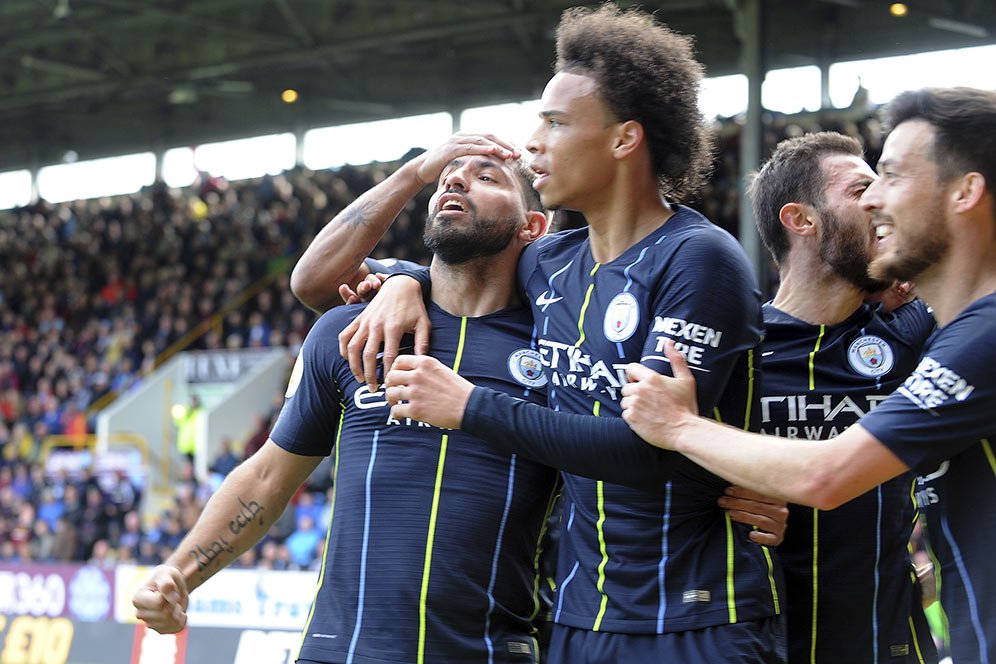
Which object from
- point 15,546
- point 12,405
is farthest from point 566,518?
point 12,405

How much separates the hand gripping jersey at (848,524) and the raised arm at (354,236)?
1.10 m

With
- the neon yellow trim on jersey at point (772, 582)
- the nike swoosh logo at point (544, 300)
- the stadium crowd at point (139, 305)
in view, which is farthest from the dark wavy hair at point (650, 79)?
the stadium crowd at point (139, 305)

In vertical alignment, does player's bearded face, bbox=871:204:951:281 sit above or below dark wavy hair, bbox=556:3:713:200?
below

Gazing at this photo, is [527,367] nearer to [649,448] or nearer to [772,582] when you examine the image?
[649,448]

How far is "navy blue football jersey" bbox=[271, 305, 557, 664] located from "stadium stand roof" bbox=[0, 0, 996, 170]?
15152mm

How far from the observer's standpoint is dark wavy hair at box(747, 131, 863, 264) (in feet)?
11.8

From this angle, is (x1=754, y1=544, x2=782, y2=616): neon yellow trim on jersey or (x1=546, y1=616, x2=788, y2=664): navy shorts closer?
(x1=546, y1=616, x2=788, y2=664): navy shorts

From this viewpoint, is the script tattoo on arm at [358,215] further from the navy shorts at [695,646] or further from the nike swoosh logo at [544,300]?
the navy shorts at [695,646]

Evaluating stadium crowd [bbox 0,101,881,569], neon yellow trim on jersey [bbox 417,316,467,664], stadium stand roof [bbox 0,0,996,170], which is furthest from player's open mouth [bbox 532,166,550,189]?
stadium stand roof [bbox 0,0,996,170]

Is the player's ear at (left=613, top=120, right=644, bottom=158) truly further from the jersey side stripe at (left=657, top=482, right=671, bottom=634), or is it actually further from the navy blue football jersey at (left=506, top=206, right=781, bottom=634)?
the jersey side stripe at (left=657, top=482, right=671, bottom=634)

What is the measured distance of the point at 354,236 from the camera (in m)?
3.87

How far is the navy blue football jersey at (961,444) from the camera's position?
254 cm

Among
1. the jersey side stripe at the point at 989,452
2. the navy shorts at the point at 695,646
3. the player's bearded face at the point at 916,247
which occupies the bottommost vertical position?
the navy shorts at the point at 695,646

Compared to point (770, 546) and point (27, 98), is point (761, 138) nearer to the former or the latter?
point (770, 546)
